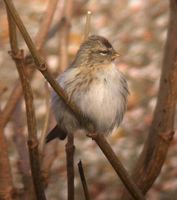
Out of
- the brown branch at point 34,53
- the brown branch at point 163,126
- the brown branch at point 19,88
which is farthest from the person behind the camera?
the brown branch at point 19,88

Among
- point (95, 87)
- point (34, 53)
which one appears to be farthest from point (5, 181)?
point (34, 53)

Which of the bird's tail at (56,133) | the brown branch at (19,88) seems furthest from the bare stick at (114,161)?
the bird's tail at (56,133)

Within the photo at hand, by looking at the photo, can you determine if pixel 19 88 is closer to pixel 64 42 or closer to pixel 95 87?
pixel 95 87

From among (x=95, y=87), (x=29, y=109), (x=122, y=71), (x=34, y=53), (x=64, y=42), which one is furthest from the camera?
(x=122, y=71)

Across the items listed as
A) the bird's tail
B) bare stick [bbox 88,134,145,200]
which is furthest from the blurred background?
bare stick [bbox 88,134,145,200]

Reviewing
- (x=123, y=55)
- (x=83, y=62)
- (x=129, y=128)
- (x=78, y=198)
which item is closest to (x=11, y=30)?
(x=83, y=62)

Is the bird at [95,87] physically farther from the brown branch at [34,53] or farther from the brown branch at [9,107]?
the brown branch at [34,53]
